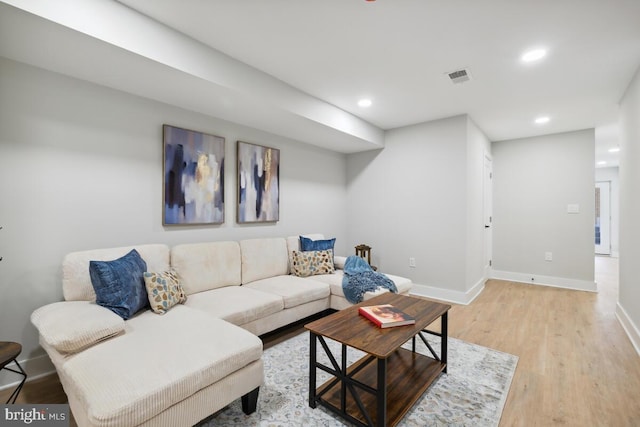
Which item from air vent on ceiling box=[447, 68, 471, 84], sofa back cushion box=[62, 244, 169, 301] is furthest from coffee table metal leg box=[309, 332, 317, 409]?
air vent on ceiling box=[447, 68, 471, 84]

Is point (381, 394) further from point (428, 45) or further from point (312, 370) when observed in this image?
point (428, 45)

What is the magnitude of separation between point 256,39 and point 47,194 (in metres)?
1.88

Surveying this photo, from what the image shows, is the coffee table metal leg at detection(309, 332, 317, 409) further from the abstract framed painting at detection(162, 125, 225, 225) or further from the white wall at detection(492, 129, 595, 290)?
the white wall at detection(492, 129, 595, 290)

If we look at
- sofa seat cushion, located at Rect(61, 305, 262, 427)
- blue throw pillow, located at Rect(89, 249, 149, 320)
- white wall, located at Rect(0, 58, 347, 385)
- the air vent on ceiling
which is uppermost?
the air vent on ceiling

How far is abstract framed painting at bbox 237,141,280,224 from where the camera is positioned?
341 centimetres

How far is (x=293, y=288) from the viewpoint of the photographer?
2.89 meters

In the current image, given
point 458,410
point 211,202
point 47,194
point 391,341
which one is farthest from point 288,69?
point 458,410

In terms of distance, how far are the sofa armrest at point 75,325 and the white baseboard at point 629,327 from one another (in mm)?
4008

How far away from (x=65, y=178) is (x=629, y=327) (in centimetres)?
510

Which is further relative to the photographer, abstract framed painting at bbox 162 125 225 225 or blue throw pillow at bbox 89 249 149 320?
abstract framed painting at bbox 162 125 225 225

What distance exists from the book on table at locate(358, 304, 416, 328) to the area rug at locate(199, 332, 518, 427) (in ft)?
1.67


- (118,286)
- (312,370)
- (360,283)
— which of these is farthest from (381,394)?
(118,286)

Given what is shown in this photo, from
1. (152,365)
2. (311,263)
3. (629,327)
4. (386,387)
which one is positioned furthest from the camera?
(311,263)

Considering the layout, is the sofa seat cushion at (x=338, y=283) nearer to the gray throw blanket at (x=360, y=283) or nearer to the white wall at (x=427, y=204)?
the gray throw blanket at (x=360, y=283)
